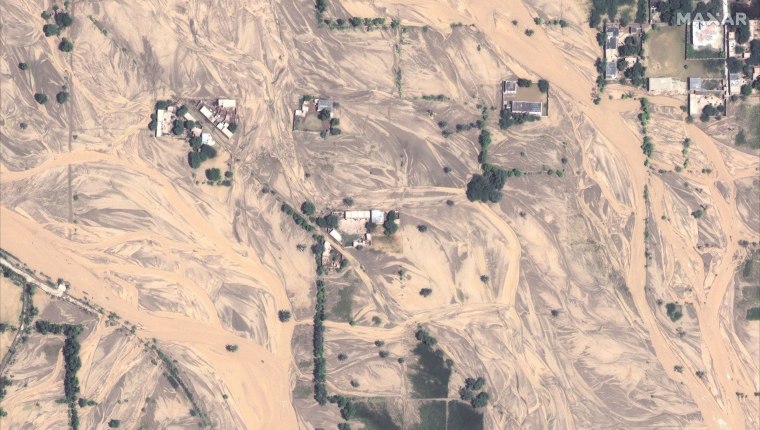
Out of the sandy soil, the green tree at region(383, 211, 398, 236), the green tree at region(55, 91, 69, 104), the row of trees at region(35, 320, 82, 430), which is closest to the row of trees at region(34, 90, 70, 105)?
the green tree at region(55, 91, 69, 104)

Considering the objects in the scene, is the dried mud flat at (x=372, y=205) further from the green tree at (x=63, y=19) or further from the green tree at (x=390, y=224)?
the green tree at (x=63, y=19)

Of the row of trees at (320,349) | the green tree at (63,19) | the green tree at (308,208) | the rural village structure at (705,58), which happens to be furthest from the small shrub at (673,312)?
the green tree at (63,19)

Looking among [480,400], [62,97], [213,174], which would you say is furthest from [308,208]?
[62,97]

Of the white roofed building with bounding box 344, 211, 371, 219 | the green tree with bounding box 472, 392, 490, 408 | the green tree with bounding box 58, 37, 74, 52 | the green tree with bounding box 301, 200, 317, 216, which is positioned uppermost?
the green tree with bounding box 58, 37, 74, 52

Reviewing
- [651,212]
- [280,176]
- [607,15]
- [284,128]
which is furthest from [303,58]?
[651,212]

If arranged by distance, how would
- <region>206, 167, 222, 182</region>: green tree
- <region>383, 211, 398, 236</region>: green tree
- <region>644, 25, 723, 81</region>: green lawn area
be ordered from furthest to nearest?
1. <region>644, 25, 723, 81</region>: green lawn area
2. <region>383, 211, 398, 236</region>: green tree
3. <region>206, 167, 222, 182</region>: green tree

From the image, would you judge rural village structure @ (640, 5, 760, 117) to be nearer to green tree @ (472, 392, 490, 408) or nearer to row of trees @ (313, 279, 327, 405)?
green tree @ (472, 392, 490, 408)

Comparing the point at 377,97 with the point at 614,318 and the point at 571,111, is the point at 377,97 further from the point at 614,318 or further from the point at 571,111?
the point at 614,318

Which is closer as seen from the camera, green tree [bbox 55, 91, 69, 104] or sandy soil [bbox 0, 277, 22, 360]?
sandy soil [bbox 0, 277, 22, 360]
